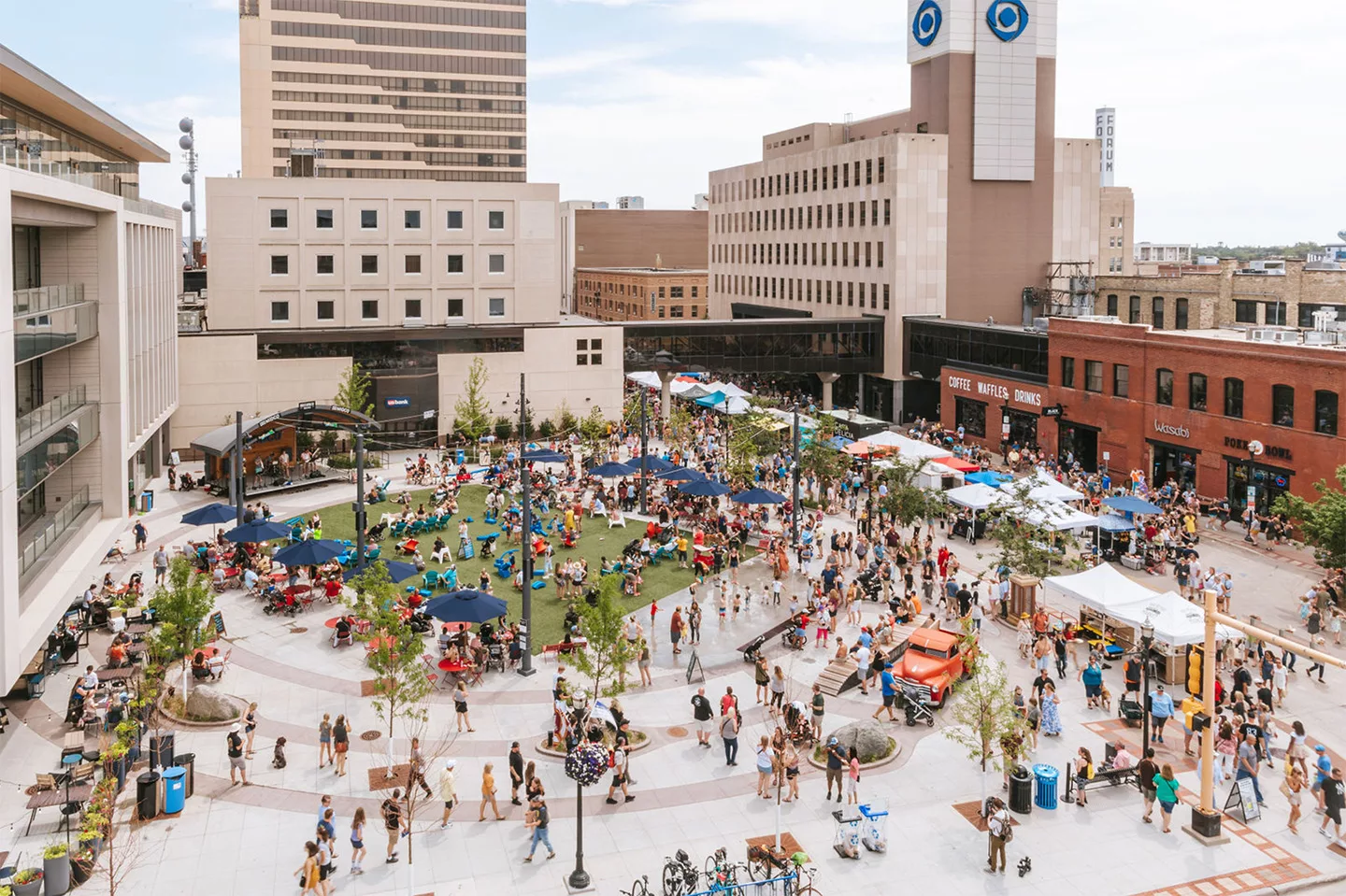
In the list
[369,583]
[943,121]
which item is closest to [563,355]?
[943,121]

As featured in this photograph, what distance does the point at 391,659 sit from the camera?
23.1 meters

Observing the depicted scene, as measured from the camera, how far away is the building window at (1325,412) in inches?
1677

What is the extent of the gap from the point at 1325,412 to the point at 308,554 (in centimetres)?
3736

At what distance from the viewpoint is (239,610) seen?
1380 inches

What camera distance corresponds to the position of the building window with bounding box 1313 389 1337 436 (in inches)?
1677

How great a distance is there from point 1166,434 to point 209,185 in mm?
53017

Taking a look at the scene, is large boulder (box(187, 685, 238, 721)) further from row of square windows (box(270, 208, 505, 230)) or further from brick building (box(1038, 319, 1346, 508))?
row of square windows (box(270, 208, 505, 230))

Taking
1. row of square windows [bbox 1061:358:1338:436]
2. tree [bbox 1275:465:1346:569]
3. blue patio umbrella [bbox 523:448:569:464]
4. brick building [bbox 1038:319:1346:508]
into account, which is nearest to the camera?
tree [bbox 1275:465:1346:569]

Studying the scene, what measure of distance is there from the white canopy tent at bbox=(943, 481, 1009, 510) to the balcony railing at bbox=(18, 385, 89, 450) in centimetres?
3004

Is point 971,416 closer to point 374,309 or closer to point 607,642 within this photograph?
point 374,309

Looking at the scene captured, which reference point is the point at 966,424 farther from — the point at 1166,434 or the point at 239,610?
the point at 239,610

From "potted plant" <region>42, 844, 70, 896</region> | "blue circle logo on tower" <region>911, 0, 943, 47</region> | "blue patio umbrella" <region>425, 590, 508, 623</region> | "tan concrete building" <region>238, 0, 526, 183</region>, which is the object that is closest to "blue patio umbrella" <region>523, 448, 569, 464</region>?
"blue patio umbrella" <region>425, 590, 508, 623</region>

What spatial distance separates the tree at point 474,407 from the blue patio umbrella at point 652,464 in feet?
41.1

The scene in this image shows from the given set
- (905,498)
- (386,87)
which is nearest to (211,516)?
(905,498)
